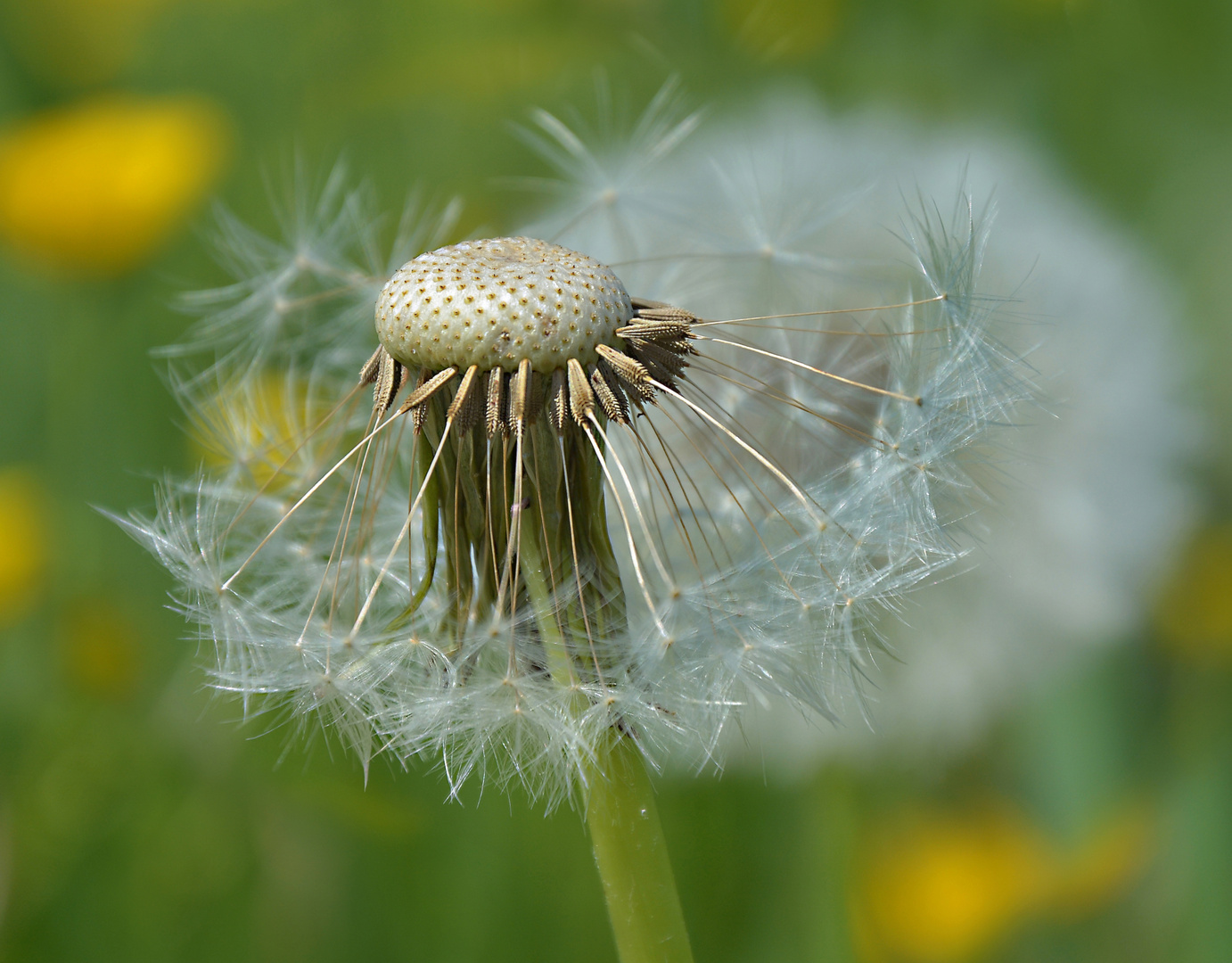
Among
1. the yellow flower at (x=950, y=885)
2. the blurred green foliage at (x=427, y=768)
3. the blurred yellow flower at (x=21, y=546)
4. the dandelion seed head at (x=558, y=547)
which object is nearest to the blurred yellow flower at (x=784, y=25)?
the blurred green foliage at (x=427, y=768)

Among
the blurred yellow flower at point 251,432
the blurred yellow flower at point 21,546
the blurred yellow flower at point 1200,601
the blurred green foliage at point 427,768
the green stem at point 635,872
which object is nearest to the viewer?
the green stem at point 635,872

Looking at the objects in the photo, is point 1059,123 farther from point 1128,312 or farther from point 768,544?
point 768,544

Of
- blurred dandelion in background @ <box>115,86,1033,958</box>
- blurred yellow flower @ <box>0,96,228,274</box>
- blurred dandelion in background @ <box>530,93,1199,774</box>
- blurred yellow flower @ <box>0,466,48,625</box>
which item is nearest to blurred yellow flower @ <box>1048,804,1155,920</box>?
blurred dandelion in background @ <box>530,93,1199,774</box>

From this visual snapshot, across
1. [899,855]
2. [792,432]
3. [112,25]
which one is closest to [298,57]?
[112,25]

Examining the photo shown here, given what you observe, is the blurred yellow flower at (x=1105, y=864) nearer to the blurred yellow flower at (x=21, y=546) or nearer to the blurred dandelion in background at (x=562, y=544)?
the blurred dandelion in background at (x=562, y=544)

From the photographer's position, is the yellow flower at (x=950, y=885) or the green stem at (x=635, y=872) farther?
the yellow flower at (x=950, y=885)

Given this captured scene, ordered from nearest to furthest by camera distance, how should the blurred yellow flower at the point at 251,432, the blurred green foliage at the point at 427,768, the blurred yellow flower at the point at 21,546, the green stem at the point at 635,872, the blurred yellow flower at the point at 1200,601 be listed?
the green stem at the point at 635,872 < the blurred yellow flower at the point at 251,432 < the blurred green foliage at the point at 427,768 < the blurred yellow flower at the point at 1200,601 < the blurred yellow flower at the point at 21,546

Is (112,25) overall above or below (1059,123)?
above
